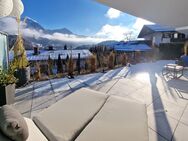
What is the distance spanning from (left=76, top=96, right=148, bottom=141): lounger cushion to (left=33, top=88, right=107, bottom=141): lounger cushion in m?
0.10

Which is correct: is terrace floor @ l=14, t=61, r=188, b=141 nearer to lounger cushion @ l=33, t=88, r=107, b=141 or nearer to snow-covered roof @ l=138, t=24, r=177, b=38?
lounger cushion @ l=33, t=88, r=107, b=141

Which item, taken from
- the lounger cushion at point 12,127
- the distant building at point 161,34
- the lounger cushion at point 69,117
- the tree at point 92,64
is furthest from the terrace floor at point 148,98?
the distant building at point 161,34

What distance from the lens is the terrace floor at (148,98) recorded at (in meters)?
2.54

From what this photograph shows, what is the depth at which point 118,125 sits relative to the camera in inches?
68.3

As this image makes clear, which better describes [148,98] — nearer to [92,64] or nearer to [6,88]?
[6,88]

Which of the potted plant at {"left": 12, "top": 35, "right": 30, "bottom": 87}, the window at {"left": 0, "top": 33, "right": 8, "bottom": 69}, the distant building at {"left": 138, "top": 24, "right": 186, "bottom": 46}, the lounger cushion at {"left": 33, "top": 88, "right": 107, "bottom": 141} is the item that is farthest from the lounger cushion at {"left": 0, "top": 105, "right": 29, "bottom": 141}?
the distant building at {"left": 138, "top": 24, "right": 186, "bottom": 46}

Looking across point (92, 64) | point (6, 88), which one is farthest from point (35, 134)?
point (92, 64)

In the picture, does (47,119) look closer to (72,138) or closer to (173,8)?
(72,138)

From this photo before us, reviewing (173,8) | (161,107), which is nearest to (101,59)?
(173,8)

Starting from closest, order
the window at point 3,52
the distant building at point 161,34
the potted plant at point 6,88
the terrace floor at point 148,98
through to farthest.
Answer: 1. the terrace floor at point 148,98
2. the potted plant at point 6,88
3. the window at point 3,52
4. the distant building at point 161,34

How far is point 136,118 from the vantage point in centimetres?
190

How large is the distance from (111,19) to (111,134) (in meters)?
13.4

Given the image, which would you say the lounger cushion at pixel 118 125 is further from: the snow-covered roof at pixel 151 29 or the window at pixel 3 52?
the snow-covered roof at pixel 151 29

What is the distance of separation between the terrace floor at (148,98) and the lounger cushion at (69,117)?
3.08 feet
